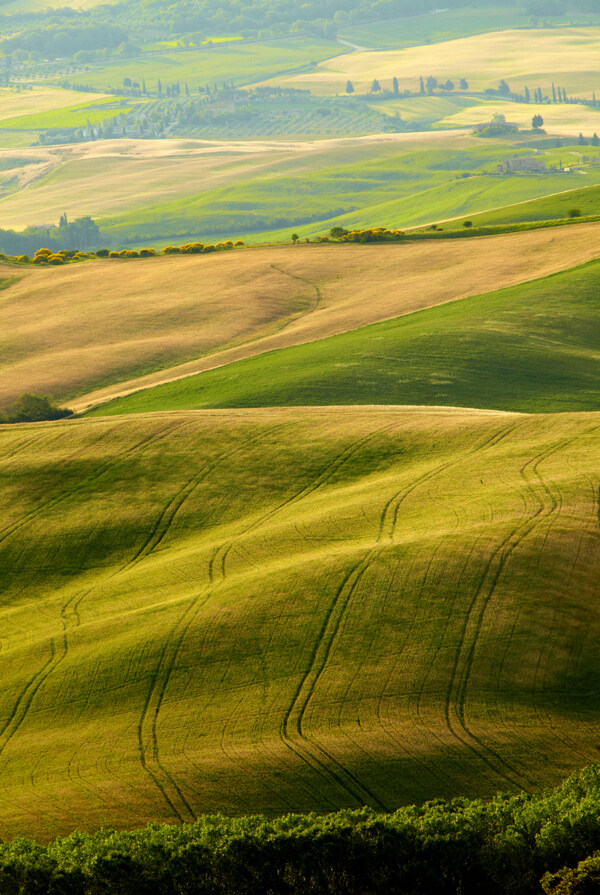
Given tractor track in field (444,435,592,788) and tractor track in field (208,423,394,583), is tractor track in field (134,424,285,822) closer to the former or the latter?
tractor track in field (208,423,394,583)

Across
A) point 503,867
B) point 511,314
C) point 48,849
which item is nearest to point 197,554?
point 48,849

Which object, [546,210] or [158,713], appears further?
[546,210]

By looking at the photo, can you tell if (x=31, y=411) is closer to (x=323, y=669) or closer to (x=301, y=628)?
(x=301, y=628)

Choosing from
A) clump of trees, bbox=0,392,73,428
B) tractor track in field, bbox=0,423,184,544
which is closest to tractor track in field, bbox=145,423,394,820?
tractor track in field, bbox=0,423,184,544

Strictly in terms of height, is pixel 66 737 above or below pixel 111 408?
below

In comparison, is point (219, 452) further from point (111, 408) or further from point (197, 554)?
point (111, 408)

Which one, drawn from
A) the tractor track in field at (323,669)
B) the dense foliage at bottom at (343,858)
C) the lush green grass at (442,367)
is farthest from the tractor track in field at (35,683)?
the lush green grass at (442,367)

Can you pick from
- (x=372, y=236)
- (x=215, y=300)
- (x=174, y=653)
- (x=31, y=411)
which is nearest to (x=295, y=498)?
(x=174, y=653)
